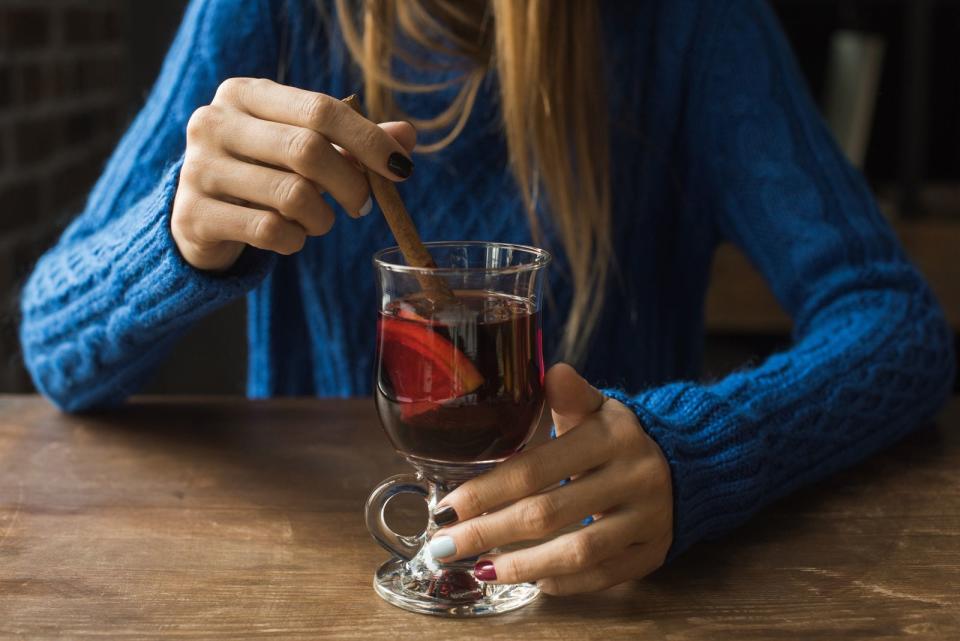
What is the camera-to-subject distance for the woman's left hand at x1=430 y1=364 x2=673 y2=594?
2.34 ft

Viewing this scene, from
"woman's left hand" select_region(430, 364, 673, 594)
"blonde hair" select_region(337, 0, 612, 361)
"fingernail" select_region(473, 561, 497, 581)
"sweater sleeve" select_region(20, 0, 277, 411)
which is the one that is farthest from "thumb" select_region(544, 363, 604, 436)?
"blonde hair" select_region(337, 0, 612, 361)

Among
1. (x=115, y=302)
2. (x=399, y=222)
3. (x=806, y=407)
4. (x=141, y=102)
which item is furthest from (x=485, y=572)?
(x=141, y=102)

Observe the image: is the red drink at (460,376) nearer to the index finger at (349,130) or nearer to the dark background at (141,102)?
the index finger at (349,130)

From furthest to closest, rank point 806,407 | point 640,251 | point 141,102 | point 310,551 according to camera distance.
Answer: point 141,102 → point 640,251 → point 806,407 → point 310,551

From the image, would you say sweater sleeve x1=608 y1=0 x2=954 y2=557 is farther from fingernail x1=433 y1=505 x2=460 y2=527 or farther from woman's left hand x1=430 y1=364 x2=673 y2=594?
fingernail x1=433 y1=505 x2=460 y2=527

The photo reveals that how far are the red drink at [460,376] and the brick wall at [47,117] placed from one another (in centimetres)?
121

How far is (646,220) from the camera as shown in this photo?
1376 mm

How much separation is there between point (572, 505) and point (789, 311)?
65 cm

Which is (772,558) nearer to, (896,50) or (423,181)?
(423,181)

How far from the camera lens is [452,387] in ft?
2.31

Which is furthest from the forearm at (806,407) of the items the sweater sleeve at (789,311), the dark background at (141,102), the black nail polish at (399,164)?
the dark background at (141,102)

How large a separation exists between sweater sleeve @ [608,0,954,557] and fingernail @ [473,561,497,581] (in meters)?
0.15

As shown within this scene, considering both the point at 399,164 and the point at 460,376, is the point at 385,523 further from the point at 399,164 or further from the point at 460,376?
the point at 399,164

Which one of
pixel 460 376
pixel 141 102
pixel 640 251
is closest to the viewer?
pixel 460 376
